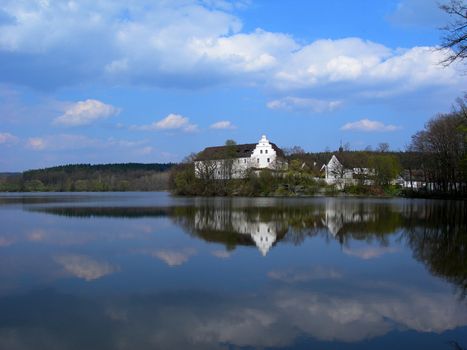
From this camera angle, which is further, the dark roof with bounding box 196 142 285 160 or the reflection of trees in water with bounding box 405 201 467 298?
the dark roof with bounding box 196 142 285 160

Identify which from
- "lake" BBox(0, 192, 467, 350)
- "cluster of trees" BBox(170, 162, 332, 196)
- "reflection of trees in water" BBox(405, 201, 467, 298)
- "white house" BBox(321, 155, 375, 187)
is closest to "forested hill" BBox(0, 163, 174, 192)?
"cluster of trees" BBox(170, 162, 332, 196)

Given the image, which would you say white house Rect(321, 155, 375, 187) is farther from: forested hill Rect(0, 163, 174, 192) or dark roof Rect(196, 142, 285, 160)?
forested hill Rect(0, 163, 174, 192)

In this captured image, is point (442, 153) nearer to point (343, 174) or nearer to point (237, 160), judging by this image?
point (343, 174)

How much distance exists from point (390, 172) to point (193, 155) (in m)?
38.9

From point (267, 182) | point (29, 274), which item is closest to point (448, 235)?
point (29, 274)

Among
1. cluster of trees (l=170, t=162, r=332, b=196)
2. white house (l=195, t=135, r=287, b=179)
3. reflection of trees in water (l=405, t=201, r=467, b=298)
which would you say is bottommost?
reflection of trees in water (l=405, t=201, r=467, b=298)

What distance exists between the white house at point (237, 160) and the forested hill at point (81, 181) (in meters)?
46.2

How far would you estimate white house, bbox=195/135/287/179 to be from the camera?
91000 millimetres

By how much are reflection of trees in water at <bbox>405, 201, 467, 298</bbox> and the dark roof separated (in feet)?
238

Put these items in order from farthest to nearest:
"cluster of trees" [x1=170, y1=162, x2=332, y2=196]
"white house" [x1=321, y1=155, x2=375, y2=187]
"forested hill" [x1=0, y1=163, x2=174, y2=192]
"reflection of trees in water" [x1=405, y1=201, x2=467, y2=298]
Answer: "forested hill" [x1=0, y1=163, x2=174, y2=192]
"white house" [x1=321, y1=155, x2=375, y2=187]
"cluster of trees" [x1=170, y1=162, x2=332, y2=196]
"reflection of trees in water" [x1=405, y1=201, x2=467, y2=298]

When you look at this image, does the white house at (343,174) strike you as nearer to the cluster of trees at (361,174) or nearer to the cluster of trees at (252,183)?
the cluster of trees at (361,174)

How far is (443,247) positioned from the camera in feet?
52.4

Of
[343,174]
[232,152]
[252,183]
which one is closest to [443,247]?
[252,183]

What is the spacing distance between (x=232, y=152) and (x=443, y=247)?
83532 millimetres
